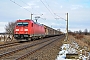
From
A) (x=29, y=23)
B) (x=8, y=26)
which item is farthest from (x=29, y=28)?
(x=8, y=26)

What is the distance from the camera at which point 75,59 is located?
39.8 feet

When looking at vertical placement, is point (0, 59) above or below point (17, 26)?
below

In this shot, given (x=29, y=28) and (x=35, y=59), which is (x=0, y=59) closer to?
(x=35, y=59)

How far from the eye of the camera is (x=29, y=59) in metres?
12.8

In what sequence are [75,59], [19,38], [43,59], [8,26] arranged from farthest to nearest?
[8,26] < [19,38] < [43,59] < [75,59]

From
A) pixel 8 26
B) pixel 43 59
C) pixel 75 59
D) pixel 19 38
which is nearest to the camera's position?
pixel 75 59

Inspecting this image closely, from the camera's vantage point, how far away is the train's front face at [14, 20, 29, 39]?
3089 cm

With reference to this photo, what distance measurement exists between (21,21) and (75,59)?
20957 millimetres

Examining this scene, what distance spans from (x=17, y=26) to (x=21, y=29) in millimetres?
1038

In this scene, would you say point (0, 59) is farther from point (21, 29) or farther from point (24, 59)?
point (21, 29)

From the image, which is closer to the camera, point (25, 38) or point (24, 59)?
point (24, 59)

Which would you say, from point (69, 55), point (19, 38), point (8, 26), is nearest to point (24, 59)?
point (69, 55)

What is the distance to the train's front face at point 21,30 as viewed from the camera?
30894mm

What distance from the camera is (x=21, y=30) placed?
103 feet
